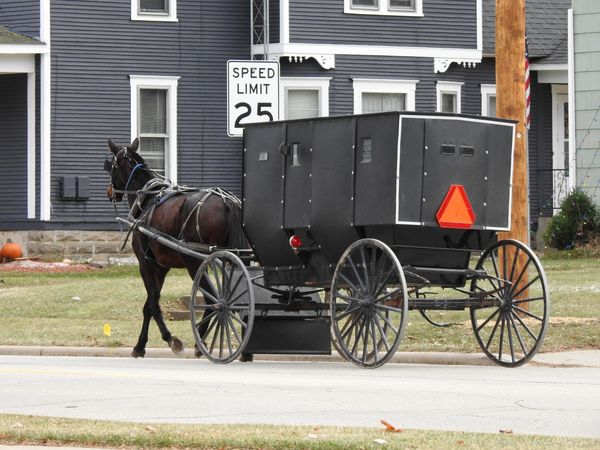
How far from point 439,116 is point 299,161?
170cm

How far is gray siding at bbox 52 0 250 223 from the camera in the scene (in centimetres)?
3203

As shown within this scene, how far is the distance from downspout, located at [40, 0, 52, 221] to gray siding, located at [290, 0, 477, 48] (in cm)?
533

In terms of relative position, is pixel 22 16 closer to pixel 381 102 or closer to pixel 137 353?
pixel 381 102

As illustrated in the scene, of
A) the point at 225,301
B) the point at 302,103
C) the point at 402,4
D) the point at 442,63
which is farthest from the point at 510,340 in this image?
the point at 402,4

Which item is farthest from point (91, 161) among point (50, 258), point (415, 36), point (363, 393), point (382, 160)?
point (363, 393)

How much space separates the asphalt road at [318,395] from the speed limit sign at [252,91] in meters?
3.61

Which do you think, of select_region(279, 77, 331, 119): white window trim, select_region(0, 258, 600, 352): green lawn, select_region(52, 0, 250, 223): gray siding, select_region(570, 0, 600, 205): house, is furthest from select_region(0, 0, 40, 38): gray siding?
select_region(570, 0, 600, 205): house

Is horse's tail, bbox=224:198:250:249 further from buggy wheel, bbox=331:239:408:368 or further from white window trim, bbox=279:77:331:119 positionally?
white window trim, bbox=279:77:331:119

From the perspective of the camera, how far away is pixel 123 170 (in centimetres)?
1897

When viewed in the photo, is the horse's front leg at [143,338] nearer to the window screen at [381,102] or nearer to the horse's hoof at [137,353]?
the horse's hoof at [137,353]

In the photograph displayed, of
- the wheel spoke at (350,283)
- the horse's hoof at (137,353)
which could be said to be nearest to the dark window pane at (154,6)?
the horse's hoof at (137,353)

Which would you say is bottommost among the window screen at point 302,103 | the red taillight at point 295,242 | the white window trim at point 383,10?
the red taillight at point 295,242

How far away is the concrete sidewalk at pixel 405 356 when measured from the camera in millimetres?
16000

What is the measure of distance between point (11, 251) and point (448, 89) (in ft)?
35.5
